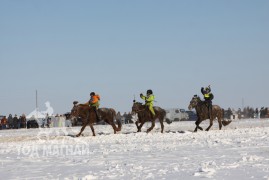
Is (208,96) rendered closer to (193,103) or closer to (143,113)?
(193,103)

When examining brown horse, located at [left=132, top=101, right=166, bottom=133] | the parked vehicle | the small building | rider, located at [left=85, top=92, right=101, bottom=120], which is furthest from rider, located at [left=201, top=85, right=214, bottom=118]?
the small building

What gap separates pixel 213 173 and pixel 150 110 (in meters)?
18.7

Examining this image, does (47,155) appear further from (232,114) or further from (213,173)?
(232,114)

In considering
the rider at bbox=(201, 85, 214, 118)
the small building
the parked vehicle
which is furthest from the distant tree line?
the rider at bbox=(201, 85, 214, 118)

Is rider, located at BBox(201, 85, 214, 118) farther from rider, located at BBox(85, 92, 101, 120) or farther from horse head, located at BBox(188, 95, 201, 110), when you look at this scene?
rider, located at BBox(85, 92, 101, 120)

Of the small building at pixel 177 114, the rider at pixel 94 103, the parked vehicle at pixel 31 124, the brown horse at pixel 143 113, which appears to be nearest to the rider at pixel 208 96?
the brown horse at pixel 143 113

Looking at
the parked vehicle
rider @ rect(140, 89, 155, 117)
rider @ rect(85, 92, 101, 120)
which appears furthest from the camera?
the parked vehicle

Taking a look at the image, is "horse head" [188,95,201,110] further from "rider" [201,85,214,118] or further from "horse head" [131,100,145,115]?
"horse head" [131,100,145,115]

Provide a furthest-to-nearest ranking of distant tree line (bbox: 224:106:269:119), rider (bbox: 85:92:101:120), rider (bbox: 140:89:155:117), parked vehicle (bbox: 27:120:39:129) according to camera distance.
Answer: distant tree line (bbox: 224:106:269:119)
parked vehicle (bbox: 27:120:39:129)
rider (bbox: 140:89:155:117)
rider (bbox: 85:92:101:120)

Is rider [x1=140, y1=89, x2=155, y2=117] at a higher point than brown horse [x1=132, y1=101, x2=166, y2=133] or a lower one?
higher

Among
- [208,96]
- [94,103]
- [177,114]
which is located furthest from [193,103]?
[177,114]

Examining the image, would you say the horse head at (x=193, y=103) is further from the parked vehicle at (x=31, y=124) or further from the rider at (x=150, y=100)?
the parked vehicle at (x=31, y=124)

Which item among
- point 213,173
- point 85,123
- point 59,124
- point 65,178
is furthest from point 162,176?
point 59,124

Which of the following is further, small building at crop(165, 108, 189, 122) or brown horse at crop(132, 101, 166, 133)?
small building at crop(165, 108, 189, 122)
